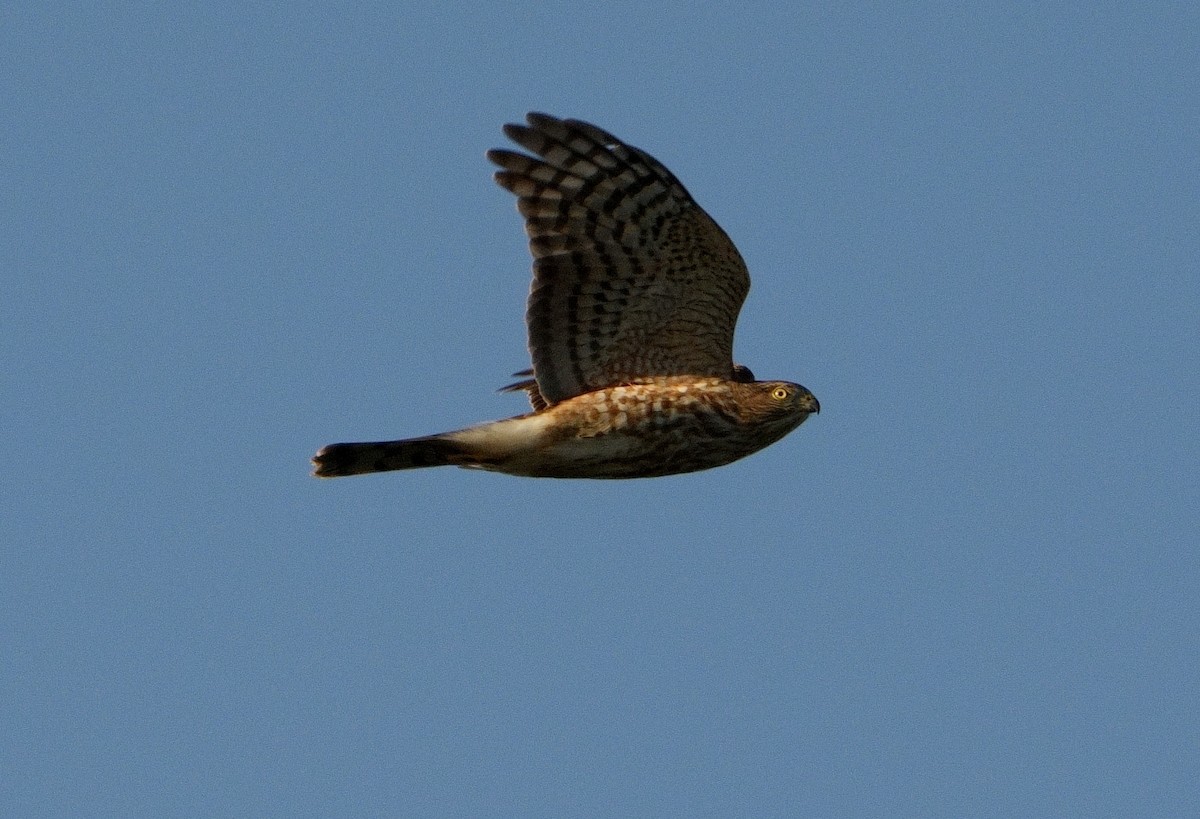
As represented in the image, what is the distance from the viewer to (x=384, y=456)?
12.7 m

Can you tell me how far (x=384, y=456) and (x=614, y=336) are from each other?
135cm

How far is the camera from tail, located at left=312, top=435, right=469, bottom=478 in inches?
500

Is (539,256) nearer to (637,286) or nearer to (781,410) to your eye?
(637,286)

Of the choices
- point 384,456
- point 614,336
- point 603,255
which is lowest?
point 384,456

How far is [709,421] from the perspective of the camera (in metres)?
13.0

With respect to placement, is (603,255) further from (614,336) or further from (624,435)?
(624,435)

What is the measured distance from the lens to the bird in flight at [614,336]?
12.8 meters

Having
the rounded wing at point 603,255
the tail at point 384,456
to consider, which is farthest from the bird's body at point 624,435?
the rounded wing at point 603,255

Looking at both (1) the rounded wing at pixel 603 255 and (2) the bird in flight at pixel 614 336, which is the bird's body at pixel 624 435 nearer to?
(2) the bird in flight at pixel 614 336

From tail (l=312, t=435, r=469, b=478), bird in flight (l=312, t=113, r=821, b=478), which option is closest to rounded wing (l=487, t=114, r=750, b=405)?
bird in flight (l=312, t=113, r=821, b=478)

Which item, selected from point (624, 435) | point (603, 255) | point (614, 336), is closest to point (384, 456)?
point (624, 435)

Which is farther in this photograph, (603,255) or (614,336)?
(614,336)

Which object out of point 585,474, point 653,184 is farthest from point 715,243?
point 585,474

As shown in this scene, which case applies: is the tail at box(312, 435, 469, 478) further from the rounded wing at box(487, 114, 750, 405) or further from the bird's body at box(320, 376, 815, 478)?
the rounded wing at box(487, 114, 750, 405)
